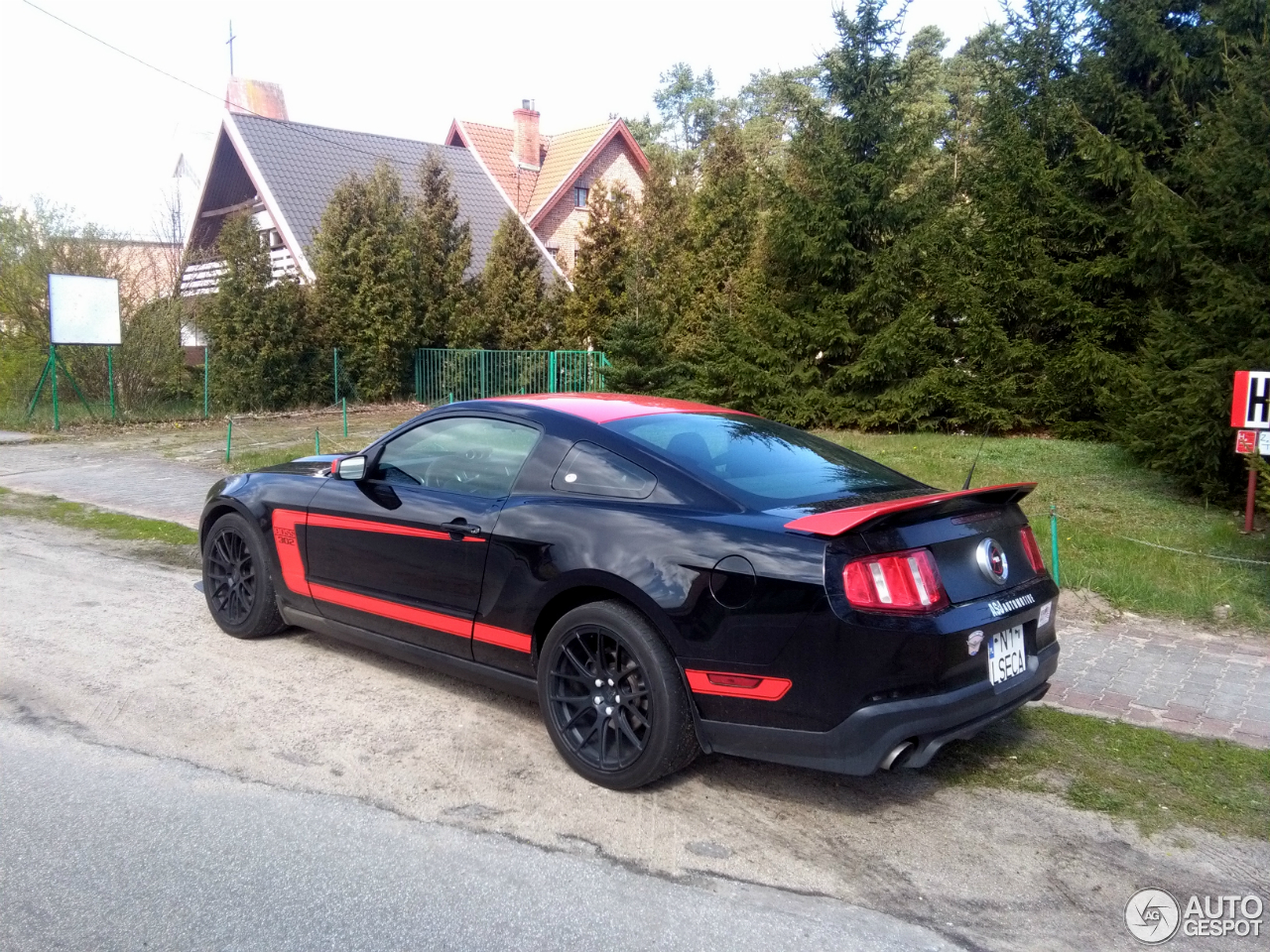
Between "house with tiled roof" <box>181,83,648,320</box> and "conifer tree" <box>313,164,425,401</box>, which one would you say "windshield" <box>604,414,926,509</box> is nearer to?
"house with tiled roof" <box>181,83,648,320</box>

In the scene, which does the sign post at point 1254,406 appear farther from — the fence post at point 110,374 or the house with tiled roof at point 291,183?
the house with tiled roof at point 291,183

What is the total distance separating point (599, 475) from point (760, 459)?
29.2 inches

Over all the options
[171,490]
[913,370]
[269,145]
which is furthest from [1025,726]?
[269,145]

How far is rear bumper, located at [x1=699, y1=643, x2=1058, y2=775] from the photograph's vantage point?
137 inches

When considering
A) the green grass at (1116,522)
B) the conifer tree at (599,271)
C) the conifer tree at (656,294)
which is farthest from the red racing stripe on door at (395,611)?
the conifer tree at (599,271)

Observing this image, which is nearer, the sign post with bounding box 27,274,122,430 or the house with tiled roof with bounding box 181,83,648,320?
the sign post with bounding box 27,274,122,430

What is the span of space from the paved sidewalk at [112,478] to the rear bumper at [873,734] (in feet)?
24.8

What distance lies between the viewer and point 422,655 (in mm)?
4797

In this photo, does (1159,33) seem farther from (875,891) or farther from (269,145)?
(269,145)

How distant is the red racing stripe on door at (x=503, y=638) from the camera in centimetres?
431

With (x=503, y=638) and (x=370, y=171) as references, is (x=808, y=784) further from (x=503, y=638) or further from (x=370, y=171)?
(x=370, y=171)

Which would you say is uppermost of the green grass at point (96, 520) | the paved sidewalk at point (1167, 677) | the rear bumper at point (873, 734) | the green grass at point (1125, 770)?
the rear bumper at point (873, 734)

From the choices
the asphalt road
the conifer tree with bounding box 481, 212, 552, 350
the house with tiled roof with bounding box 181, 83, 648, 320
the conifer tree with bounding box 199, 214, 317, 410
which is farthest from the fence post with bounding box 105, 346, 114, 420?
the asphalt road

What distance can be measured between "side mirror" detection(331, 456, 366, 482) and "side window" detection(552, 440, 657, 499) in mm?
1272
